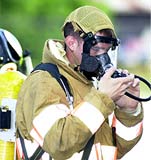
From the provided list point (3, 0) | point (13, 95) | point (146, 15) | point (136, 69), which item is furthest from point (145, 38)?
point (13, 95)

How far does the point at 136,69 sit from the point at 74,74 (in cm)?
3545

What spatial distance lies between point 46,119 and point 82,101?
0.29 meters

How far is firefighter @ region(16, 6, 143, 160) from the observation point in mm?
4695

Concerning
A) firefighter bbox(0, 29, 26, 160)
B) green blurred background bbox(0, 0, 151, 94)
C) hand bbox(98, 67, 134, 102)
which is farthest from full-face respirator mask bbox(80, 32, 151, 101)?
green blurred background bbox(0, 0, 151, 94)

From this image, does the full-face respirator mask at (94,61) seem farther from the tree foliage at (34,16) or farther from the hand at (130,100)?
the tree foliage at (34,16)

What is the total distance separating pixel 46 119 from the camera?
15.5 feet

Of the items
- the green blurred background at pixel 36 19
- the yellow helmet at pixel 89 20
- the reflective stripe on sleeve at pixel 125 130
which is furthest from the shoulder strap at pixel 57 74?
the green blurred background at pixel 36 19

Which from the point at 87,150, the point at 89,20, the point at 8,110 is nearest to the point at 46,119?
the point at 87,150

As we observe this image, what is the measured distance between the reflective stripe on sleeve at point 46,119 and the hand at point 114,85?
26cm

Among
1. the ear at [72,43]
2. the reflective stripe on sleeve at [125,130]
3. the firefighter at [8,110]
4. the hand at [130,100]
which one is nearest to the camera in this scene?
the hand at [130,100]

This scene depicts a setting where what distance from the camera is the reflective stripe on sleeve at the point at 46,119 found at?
186 inches

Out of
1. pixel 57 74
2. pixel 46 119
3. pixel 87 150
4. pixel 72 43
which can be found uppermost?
pixel 72 43

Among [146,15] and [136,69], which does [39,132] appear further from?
[146,15]

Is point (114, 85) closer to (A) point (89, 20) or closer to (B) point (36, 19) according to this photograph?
(A) point (89, 20)
